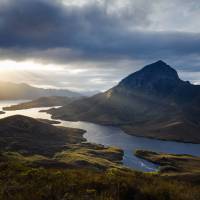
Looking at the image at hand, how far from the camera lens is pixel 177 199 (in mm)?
17547

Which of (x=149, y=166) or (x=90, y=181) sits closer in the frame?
(x=90, y=181)

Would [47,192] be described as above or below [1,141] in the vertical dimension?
above

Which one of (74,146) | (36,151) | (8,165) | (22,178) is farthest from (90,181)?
(74,146)

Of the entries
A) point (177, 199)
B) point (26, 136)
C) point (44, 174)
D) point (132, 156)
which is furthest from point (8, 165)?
point (26, 136)

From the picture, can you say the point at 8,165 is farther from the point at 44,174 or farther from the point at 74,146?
the point at 74,146

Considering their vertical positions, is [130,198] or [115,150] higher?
[130,198]

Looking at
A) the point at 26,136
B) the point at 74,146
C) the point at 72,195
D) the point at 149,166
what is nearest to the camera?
the point at 72,195

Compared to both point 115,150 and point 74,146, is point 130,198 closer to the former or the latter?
point 115,150

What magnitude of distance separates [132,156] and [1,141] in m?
75.6

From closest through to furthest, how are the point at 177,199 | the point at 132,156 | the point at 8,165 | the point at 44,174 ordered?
1. the point at 177,199
2. the point at 44,174
3. the point at 8,165
4. the point at 132,156

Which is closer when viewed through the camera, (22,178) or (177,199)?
(177,199)

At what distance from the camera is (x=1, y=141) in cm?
16962

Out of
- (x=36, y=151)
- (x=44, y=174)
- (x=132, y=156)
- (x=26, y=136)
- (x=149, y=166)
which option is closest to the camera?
(x=44, y=174)

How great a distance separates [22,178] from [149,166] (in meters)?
129
